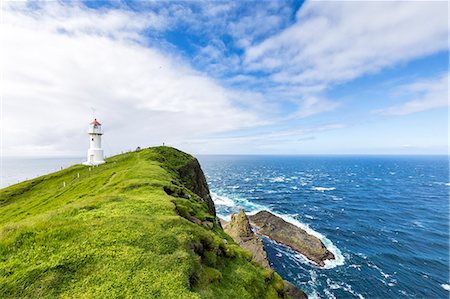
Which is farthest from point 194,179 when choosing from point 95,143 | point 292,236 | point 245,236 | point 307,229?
point 307,229

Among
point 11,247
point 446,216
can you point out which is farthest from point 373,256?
point 11,247

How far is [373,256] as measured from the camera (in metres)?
48.2

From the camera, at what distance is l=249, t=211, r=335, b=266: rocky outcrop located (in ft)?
155

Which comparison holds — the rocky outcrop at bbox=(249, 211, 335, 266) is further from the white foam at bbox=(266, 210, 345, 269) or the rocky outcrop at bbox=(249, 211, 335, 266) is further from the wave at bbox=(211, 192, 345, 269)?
the wave at bbox=(211, 192, 345, 269)

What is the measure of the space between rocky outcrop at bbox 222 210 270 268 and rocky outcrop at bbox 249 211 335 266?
928cm

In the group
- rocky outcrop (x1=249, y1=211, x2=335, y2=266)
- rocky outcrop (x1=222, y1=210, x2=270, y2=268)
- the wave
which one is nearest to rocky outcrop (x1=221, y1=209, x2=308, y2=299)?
rocky outcrop (x1=222, y1=210, x2=270, y2=268)

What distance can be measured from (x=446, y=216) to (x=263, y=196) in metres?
60.6

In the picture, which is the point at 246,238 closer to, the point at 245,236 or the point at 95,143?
the point at 245,236

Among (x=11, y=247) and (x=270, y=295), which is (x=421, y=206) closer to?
(x=270, y=295)

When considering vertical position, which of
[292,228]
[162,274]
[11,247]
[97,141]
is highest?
[97,141]

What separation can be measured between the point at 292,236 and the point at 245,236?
42.5 feet

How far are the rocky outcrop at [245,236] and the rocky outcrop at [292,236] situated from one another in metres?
9.28

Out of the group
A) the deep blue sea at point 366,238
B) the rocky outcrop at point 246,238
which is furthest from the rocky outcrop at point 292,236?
the rocky outcrop at point 246,238

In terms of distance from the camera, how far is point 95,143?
2525 inches
